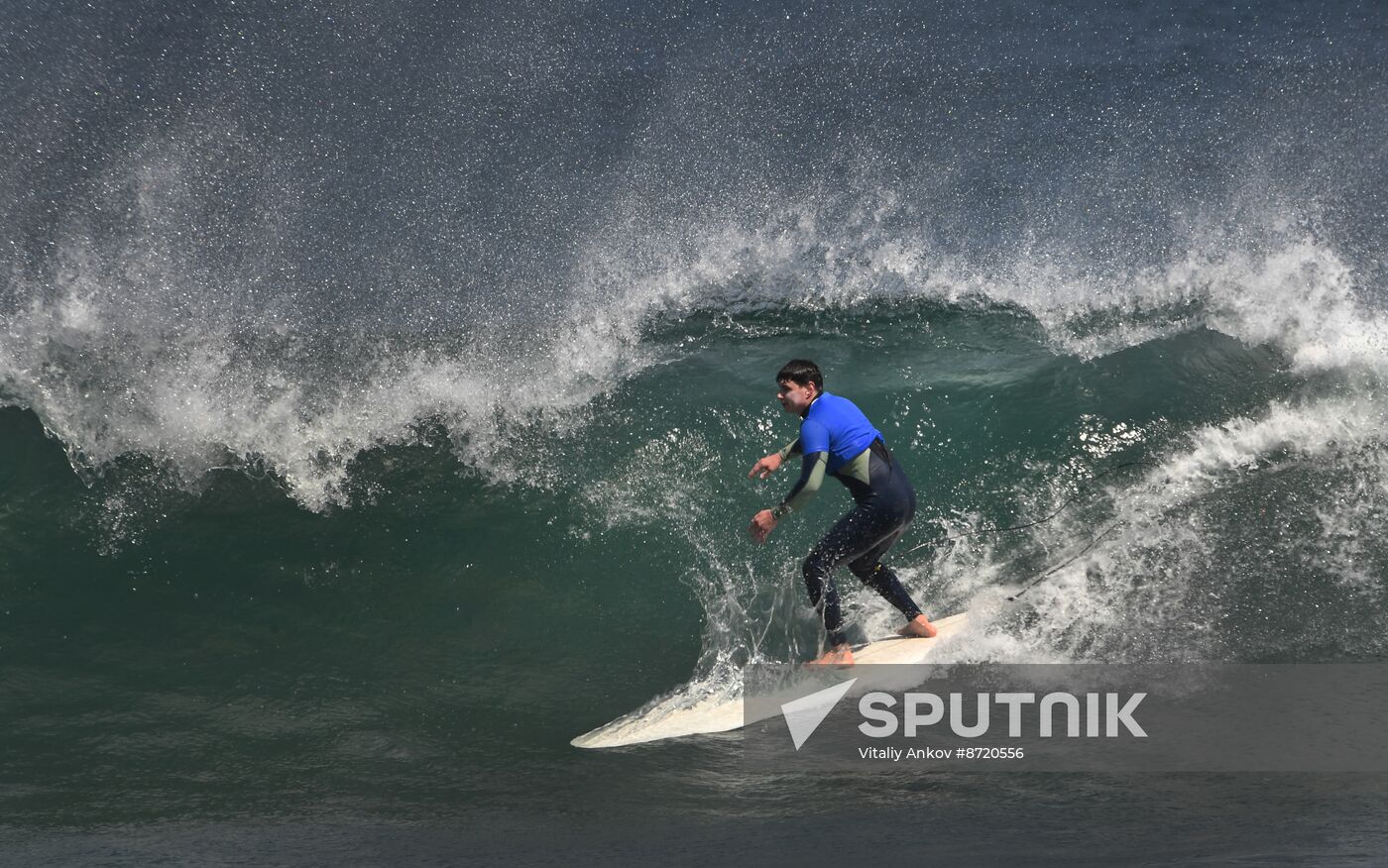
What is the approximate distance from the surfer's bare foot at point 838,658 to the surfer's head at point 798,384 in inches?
48.3

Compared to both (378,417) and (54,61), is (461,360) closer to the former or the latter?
(378,417)

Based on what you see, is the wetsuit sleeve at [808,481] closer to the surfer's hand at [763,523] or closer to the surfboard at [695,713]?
the surfer's hand at [763,523]

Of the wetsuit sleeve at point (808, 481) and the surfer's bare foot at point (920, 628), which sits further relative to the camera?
the surfer's bare foot at point (920, 628)

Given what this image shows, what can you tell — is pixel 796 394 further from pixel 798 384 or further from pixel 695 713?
pixel 695 713

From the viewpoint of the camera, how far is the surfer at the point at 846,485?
192 inches

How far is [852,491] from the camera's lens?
16.7 ft

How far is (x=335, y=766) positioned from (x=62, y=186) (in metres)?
6.80

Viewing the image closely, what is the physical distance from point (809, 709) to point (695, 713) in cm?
54

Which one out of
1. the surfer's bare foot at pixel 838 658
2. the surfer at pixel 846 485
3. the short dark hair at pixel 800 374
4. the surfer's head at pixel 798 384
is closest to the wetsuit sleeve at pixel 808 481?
the surfer at pixel 846 485

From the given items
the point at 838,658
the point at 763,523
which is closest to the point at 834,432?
the point at 763,523

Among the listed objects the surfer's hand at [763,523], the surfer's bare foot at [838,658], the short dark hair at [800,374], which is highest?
the short dark hair at [800,374]

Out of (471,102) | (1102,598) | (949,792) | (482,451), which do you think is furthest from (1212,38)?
(949,792)

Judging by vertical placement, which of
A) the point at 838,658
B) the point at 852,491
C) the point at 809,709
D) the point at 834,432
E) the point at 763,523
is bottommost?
the point at 809,709

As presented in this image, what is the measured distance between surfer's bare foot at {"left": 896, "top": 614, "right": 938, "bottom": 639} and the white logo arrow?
0.46 metres
